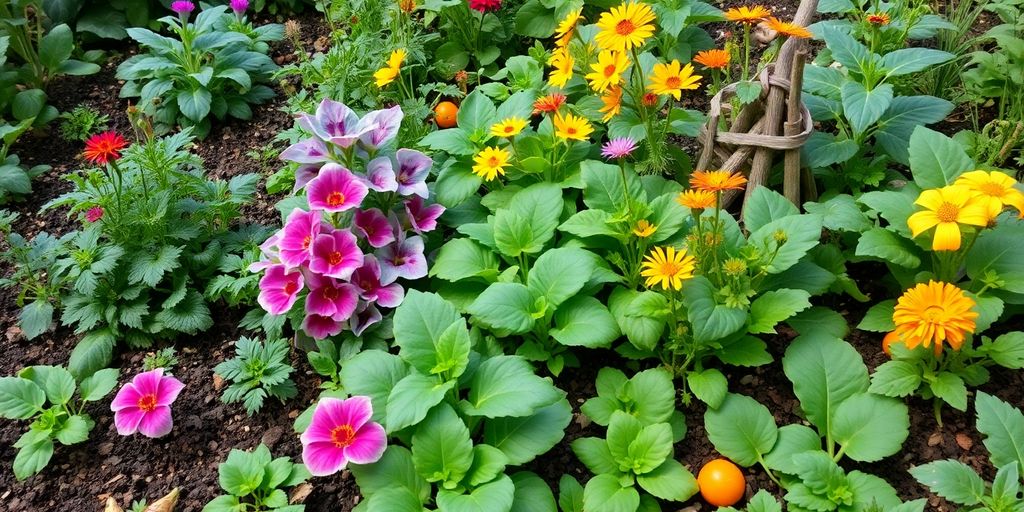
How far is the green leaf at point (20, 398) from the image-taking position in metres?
2.32

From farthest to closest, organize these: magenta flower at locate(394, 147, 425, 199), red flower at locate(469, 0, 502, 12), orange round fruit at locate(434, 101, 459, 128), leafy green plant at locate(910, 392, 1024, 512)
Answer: orange round fruit at locate(434, 101, 459, 128), red flower at locate(469, 0, 502, 12), magenta flower at locate(394, 147, 425, 199), leafy green plant at locate(910, 392, 1024, 512)

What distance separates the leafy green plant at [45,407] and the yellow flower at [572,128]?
60.4 inches

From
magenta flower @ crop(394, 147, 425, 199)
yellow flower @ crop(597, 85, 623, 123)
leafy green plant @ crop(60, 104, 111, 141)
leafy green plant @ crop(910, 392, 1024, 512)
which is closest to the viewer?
leafy green plant @ crop(910, 392, 1024, 512)

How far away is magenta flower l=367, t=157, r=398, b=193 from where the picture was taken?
247 centimetres

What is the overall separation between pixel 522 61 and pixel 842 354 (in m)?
1.61

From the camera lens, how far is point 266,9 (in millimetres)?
4242

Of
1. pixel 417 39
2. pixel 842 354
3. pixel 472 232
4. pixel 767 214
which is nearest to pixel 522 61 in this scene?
pixel 417 39

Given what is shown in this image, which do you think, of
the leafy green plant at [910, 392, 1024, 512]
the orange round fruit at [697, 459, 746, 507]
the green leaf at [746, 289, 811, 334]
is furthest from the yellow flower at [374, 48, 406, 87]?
the leafy green plant at [910, 392, 1024, 512]

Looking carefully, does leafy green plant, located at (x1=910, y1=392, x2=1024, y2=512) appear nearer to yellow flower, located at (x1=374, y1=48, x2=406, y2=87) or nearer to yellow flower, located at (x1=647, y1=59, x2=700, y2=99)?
yellow flower, located at (x1=647, y1=59, x2=700, y2=99)

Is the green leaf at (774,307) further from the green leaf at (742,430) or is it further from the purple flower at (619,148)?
the purple flower at (619,148)

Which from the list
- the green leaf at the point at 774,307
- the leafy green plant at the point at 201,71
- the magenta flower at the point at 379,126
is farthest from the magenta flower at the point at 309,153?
the green leaf at the point at 774,307

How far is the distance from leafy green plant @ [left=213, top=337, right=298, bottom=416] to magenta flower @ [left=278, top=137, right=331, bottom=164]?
0.56 metres

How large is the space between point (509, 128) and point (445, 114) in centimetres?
73

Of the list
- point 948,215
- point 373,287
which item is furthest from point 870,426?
point 373,287
